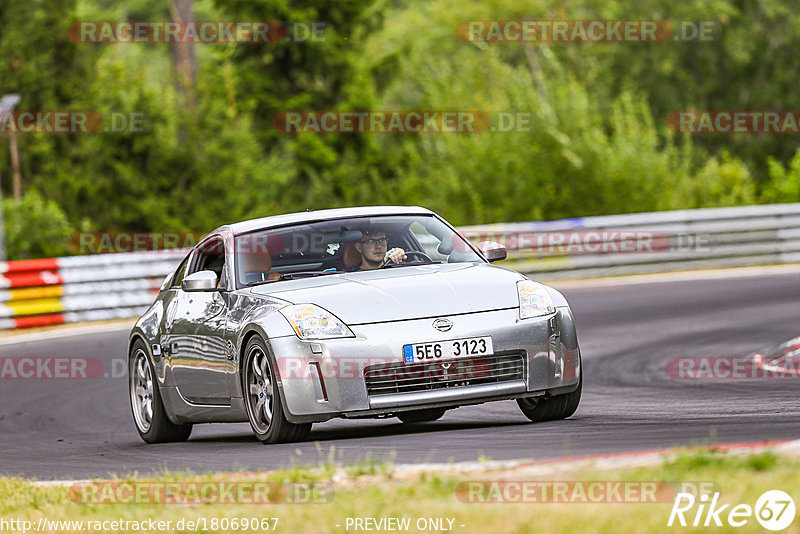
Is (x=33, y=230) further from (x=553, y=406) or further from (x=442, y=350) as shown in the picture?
(x=442, y=350)

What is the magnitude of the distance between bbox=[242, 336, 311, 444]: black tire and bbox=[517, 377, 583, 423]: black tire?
1446 mm

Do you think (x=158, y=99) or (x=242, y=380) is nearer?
(x=242, y=380)

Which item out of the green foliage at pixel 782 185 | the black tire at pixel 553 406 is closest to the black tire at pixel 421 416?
the black tire at pixel 553 406

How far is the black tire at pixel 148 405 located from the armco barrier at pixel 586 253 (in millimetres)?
10163

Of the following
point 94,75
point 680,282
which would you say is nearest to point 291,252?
point 680,282

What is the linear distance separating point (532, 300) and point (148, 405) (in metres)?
3.42

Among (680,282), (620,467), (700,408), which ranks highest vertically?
(620,467)

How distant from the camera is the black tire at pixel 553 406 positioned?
8.80 meters

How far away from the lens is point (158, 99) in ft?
111

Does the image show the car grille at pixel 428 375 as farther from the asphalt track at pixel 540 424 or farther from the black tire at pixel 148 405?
the black tire at pixel 148 405

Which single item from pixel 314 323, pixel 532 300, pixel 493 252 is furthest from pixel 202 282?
pixel 532 300

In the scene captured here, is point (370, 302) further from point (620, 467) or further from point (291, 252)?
point (620, 467)

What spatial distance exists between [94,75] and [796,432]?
3198cm

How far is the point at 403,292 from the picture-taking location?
27.5 ft
